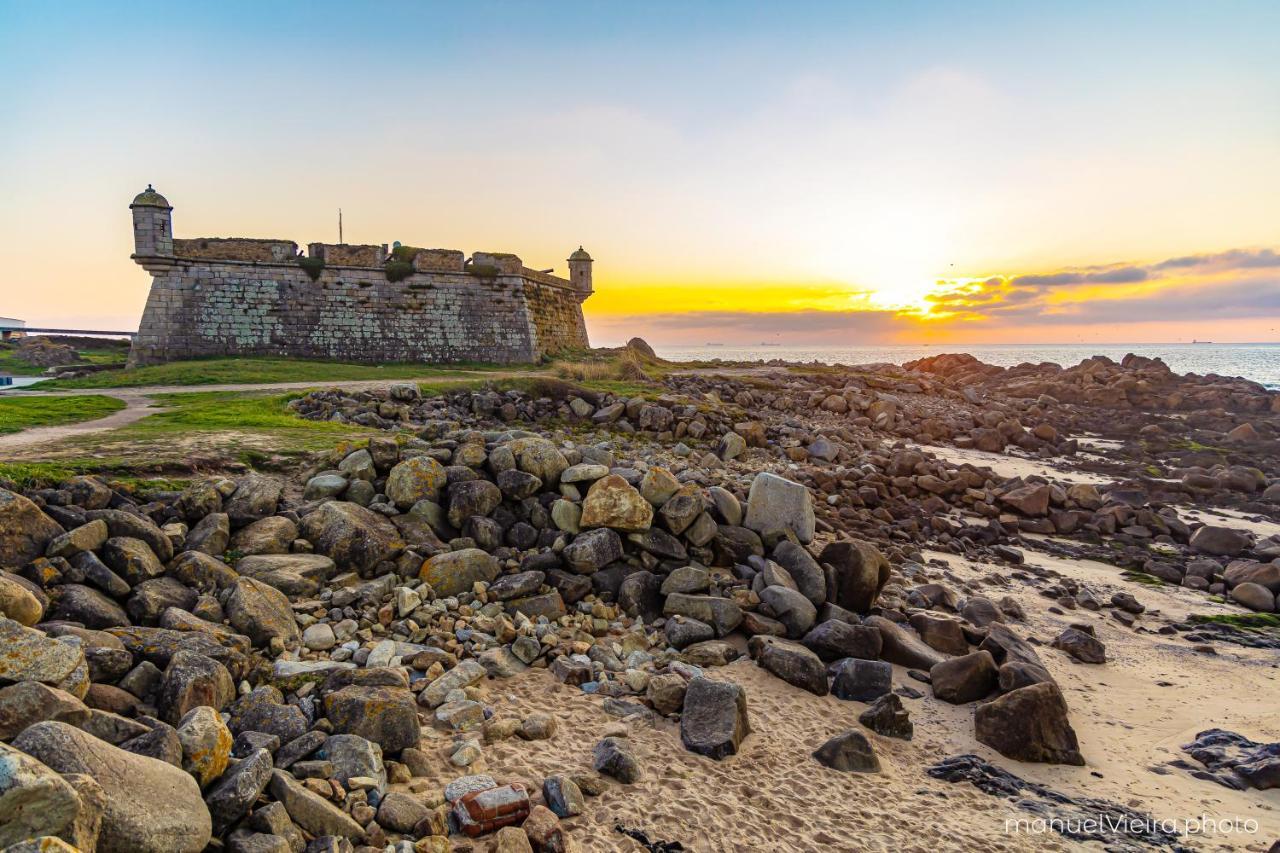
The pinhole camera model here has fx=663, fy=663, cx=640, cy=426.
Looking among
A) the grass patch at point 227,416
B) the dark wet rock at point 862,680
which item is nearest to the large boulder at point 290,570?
the grass patch at point 227,416

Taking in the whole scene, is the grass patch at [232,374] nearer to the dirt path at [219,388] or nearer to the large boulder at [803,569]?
the dirt path at [219,388]

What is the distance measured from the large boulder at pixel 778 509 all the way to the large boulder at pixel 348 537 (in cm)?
472

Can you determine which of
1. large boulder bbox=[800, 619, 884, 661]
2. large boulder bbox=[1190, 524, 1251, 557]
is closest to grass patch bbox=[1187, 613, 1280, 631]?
large boulder bbox=[1190, 524, 1251, 557]

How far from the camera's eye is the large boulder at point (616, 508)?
8297mm

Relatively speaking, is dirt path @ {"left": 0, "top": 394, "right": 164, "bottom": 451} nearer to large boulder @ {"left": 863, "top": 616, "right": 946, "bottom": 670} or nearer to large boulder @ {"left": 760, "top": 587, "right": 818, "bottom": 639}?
large boulder @ {"left": 760, "top": 587, "right": 818, "bottom": 639}

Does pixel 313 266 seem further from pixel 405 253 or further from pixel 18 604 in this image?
pixel 18 604

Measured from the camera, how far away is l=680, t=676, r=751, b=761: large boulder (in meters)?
5.05

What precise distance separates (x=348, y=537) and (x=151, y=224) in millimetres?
24370

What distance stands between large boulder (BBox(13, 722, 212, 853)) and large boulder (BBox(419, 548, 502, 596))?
13.3 feet

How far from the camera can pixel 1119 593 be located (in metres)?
9.98

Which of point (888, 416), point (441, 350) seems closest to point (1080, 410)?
point (888, 416)

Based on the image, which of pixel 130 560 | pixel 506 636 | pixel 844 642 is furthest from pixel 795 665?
pixel 130 560

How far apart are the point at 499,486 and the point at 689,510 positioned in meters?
2.54

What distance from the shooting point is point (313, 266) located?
2689cm
